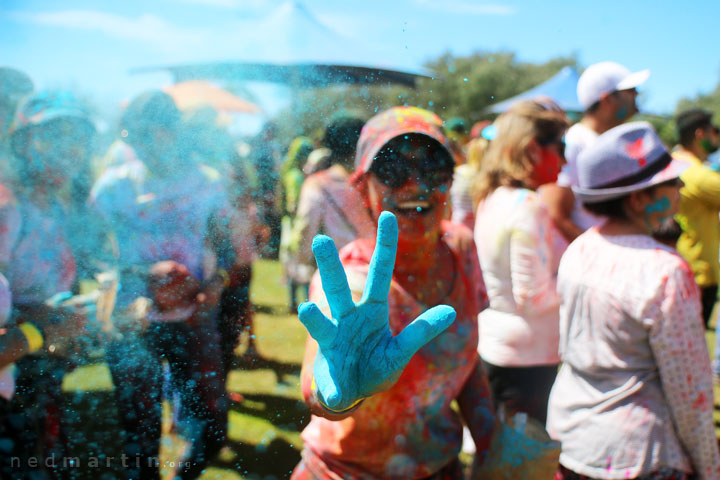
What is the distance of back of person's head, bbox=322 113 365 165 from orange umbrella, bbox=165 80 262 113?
0.20 meters

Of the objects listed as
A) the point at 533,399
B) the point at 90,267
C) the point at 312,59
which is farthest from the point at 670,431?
the point at 90,267

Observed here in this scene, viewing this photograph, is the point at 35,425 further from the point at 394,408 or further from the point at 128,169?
the point at 394,408

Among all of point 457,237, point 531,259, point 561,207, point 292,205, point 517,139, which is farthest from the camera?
point 561,207

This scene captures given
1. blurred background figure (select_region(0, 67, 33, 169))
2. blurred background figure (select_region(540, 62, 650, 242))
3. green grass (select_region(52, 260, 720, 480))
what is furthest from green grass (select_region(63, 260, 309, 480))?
blurred background figure (select_region(540, 62, 650, 242))

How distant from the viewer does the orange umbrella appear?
1522mm

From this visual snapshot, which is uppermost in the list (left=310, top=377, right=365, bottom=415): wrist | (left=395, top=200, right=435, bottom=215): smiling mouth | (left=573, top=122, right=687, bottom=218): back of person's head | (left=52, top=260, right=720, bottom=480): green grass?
(left=573, top=122, right=687, bottom=218): back of person's head

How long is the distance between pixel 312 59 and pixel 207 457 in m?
1.07

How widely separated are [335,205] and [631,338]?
912 mm

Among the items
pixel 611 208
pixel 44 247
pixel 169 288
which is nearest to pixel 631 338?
pixel 611 208

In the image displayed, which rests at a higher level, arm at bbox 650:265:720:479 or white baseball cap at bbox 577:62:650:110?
white baseball cap at bbox 577:62:650:110

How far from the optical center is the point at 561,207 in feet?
8.62

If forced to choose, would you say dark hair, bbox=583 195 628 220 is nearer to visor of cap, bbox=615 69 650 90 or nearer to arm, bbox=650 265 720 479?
arm, bbox=650 265 720 479

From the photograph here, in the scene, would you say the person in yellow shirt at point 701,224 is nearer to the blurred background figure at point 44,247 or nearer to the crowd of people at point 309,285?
the crowd of people at point 309,285

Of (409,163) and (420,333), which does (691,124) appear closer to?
(409,163)
